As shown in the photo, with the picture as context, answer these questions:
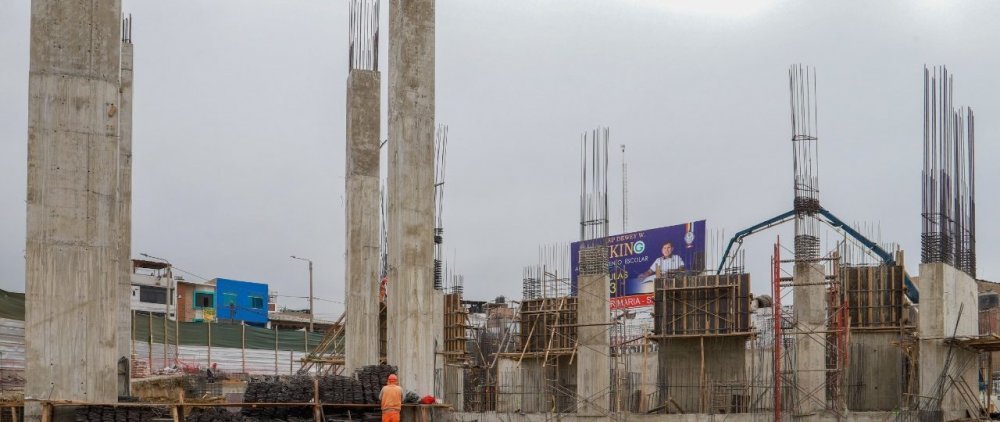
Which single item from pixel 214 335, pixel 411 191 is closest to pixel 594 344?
pixel 411 191

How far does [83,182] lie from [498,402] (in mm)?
21676

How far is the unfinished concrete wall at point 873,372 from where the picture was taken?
28500 millimetres

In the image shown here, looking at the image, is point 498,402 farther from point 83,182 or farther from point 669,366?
point 83,182

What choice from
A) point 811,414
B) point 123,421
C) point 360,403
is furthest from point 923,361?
point 123,421

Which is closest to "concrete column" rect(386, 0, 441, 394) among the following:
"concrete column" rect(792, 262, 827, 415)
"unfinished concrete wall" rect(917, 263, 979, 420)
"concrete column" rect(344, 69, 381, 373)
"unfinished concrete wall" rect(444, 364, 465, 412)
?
"concrete column" rect(344, 69, 381, 373)

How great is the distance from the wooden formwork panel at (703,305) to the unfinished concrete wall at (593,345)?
1.60 metres

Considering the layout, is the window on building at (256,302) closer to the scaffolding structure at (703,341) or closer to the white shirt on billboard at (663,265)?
the white shirt on billboard at (663,265)

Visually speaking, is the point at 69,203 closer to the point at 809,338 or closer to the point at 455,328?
the point at 809,338

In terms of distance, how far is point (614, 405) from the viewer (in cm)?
2970

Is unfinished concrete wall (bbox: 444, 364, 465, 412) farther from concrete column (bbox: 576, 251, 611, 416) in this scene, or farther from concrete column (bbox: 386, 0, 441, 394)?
concrete column (bbox: 386, 0, 441, 394)

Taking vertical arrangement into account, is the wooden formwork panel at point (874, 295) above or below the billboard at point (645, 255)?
below

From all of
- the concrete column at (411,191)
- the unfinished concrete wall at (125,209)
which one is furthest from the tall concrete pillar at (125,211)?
the concrete column at (411,191)

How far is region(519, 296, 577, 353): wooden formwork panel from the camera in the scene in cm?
3375

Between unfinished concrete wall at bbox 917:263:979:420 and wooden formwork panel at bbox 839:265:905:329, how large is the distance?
4.19m
